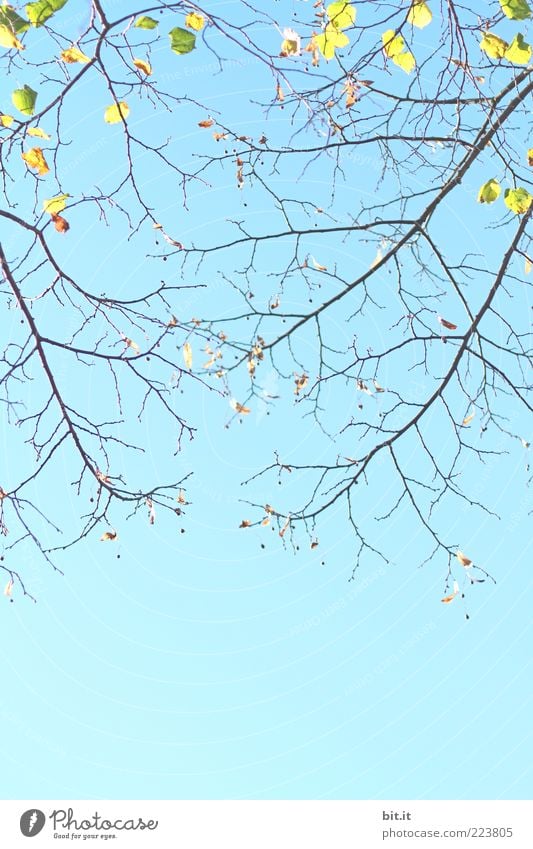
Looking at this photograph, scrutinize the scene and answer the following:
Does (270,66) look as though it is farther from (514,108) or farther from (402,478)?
(402,478)

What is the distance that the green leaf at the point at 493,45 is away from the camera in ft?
10.4

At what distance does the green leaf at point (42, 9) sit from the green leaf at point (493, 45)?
1.45 meters

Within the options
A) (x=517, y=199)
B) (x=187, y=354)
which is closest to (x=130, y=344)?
(x=187, y=354)

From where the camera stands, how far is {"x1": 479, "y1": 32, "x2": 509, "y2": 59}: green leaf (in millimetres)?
3176

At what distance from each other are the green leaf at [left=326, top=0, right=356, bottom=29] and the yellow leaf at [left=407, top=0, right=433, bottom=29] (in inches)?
8.3

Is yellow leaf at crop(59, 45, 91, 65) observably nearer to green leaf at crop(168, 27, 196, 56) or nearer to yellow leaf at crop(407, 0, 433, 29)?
green leaf at crop(168, 27, 196, 56)

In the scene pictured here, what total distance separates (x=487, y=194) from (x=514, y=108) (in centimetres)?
63

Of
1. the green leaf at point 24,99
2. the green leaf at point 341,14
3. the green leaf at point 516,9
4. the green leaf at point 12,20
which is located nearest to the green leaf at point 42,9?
the green leaf at point 12,20

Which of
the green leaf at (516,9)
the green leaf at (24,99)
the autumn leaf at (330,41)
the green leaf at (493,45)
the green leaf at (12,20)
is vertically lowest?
the green leaf at (24,99)

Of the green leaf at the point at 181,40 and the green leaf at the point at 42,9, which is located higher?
the green leaf at the point at 181,40

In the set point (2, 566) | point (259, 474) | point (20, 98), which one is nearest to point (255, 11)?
point (20, 98)
